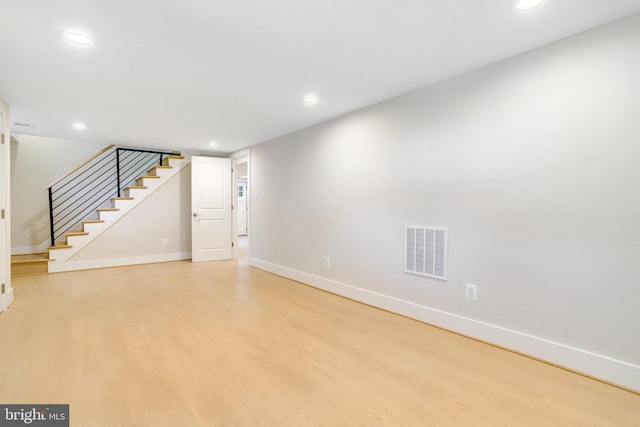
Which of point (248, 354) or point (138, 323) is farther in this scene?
point (138, 323)

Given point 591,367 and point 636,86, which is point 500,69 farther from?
point 591,367

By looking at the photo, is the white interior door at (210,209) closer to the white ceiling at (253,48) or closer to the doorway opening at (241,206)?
the doorway opening at (241,206)

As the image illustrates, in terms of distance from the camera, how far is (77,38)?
2021mm

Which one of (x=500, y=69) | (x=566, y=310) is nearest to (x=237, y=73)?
(x=500, y=69)

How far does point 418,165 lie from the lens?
292 centimetres

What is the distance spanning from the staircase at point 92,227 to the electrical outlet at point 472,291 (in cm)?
578

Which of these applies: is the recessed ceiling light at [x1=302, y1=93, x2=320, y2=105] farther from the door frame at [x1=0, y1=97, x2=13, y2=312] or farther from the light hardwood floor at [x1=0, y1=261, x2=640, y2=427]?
the door frame at [x1=0, y1=97, x2=13, y2=312]

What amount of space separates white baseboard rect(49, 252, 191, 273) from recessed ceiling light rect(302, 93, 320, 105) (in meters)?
4.56

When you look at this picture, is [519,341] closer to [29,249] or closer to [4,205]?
[4,205]

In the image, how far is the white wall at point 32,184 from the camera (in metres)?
5.55

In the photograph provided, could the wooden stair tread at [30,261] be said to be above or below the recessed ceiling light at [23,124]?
below

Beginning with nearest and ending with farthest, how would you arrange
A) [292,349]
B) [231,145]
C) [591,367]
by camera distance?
[591,367]
[292,349]
[231,145]

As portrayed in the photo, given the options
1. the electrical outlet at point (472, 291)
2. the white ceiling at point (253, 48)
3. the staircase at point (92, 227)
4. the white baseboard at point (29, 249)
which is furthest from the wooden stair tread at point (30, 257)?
the electrical outlet at point (472, 291)

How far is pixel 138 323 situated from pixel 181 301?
68 cm
